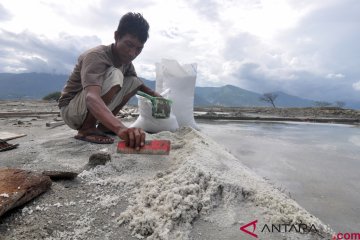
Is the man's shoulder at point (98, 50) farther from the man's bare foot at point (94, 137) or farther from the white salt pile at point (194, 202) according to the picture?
the white salt pile at point (194, 202)

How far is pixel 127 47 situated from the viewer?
246cm

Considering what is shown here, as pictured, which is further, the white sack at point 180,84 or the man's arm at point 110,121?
the white sack at point 180,84

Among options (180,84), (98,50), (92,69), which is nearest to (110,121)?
(92,69)

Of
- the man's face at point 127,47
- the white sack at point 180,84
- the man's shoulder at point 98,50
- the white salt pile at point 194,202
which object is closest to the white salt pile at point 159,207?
the white salt pile at point 194,202

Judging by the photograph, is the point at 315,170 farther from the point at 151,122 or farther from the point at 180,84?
the point at 180,84

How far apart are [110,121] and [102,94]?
0.82 metres

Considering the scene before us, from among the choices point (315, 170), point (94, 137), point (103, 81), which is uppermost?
point (103, 81)

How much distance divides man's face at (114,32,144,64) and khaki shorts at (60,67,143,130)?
16 cm

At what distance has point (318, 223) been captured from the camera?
1.27 meters

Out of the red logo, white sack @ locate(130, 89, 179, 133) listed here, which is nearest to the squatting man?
white sack @ locate(130, 89, 179, 133)

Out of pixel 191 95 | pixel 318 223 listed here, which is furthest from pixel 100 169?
pixel 191 95

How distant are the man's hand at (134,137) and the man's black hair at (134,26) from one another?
114cm

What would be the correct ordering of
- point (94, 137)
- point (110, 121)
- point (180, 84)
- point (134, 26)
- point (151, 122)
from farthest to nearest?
point (180, 84) → point (151, 122) → point (94, 137) → point (134, 26) → point (110, 121)

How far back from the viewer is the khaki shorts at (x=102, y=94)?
2.45 m
